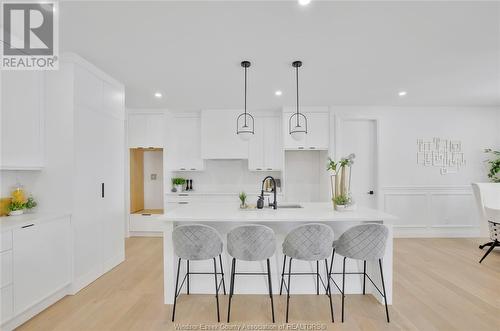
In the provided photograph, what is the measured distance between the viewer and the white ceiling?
1961 mm

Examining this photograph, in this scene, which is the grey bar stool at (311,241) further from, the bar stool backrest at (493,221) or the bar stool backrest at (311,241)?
the bar stool backrest at (493,221)

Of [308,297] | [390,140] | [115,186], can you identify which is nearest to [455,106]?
[390,140]

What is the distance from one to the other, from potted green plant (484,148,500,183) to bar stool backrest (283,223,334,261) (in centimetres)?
474

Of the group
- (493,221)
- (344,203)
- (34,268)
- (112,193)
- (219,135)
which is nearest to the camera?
(34,268)

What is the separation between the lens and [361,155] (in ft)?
16.3

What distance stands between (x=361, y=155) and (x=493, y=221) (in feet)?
7.05

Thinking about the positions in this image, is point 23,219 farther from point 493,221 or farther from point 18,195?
point 493,221

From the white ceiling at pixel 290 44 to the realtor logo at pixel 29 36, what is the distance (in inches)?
4.0

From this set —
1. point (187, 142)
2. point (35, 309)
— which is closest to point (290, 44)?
point (187, 142)

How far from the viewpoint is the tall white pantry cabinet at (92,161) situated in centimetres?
271

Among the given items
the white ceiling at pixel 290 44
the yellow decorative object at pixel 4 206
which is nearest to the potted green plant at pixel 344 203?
the white ceiling at pixel 290 44

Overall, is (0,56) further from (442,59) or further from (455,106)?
(455,106)

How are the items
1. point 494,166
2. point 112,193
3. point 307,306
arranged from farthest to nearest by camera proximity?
1. point 494,166
2. point 112,193
3. point 307,306

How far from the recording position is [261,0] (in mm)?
1843
